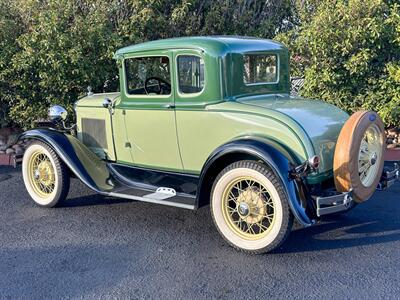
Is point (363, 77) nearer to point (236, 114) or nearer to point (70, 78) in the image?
point (236, 114)

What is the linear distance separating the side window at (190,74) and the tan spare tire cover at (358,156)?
1340mm

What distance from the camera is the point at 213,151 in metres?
3.81

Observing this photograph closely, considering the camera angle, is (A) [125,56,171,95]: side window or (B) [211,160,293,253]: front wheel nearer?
(B) [211,160,293,253]: front wheel

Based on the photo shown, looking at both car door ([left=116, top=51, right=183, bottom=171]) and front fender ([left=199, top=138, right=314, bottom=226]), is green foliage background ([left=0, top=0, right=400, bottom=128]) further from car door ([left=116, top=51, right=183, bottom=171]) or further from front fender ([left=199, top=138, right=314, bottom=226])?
front fender ([left=199, top=138, right=314, bottom=226])

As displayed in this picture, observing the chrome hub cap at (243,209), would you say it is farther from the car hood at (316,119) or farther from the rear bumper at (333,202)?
the car hood at (316,119)

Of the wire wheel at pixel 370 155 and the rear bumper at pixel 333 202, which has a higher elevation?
the wire wheel at pixel 370 155

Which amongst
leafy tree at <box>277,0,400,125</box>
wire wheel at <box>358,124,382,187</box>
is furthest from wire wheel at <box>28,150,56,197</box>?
leafy tree at <box>277,0,400,125</box>

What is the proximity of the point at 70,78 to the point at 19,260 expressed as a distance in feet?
12.6

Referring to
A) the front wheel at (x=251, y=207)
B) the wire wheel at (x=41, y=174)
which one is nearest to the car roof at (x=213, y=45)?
the front wheel at (x=251, y=207)

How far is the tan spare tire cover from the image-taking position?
11.4 ft

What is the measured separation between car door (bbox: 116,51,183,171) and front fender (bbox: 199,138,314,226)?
0.74 m

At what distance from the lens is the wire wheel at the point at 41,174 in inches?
191

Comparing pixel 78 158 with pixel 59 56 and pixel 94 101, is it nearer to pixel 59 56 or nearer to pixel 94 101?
pixel 94 101

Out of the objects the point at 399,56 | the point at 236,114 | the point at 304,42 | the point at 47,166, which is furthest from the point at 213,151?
the point at 399,56
